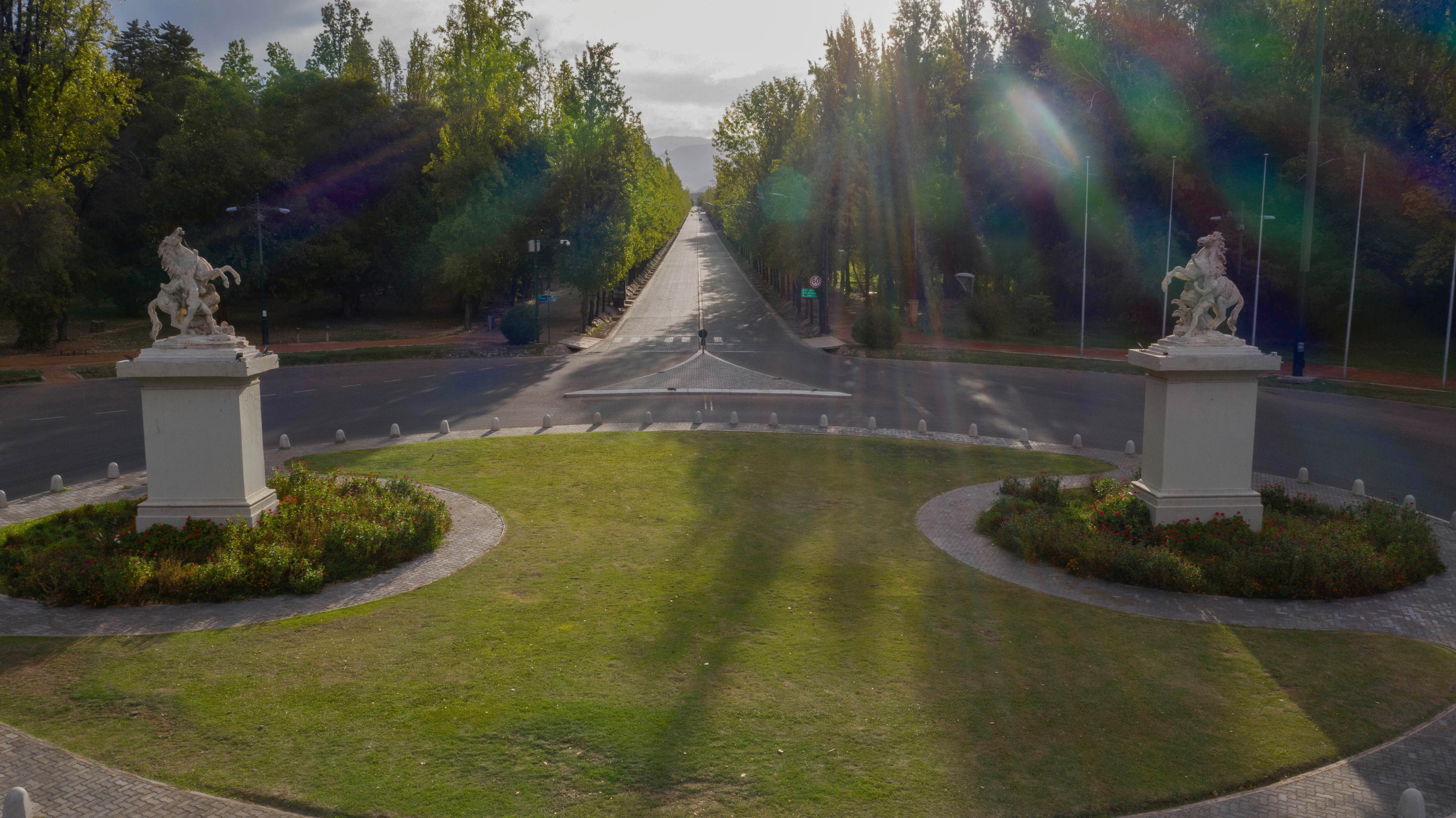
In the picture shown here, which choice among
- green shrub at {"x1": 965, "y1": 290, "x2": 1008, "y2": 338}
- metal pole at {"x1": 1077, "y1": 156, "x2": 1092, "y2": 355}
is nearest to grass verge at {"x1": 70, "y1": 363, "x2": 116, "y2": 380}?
metal pole at {"x1": 1077, "y1": 156, "x2": 1092, "y2": 355}

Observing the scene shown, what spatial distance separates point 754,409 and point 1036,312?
25912mm

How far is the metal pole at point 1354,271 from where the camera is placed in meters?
31.7

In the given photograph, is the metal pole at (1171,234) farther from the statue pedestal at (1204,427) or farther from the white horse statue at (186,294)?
the white horse statue at (186,294)

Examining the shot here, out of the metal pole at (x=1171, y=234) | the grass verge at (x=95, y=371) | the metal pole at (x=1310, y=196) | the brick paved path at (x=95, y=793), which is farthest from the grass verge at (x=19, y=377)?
the metal pole at (x=1171, y=234)

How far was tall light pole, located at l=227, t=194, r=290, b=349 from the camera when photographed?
125ft

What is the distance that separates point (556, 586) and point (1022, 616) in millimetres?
5857

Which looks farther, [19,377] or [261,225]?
[261,225]

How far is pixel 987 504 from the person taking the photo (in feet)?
52.7

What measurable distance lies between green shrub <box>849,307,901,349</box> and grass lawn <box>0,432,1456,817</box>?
27924 mm

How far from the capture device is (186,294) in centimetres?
1308

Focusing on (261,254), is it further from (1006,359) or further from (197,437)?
(1006,359)

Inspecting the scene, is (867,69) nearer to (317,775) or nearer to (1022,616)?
(1022,616)

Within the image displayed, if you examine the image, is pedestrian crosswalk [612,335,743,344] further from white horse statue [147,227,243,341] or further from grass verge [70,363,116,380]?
white horse statue [147,227,243,341]

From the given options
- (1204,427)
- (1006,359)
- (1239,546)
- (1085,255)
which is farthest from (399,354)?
(1239,546)
